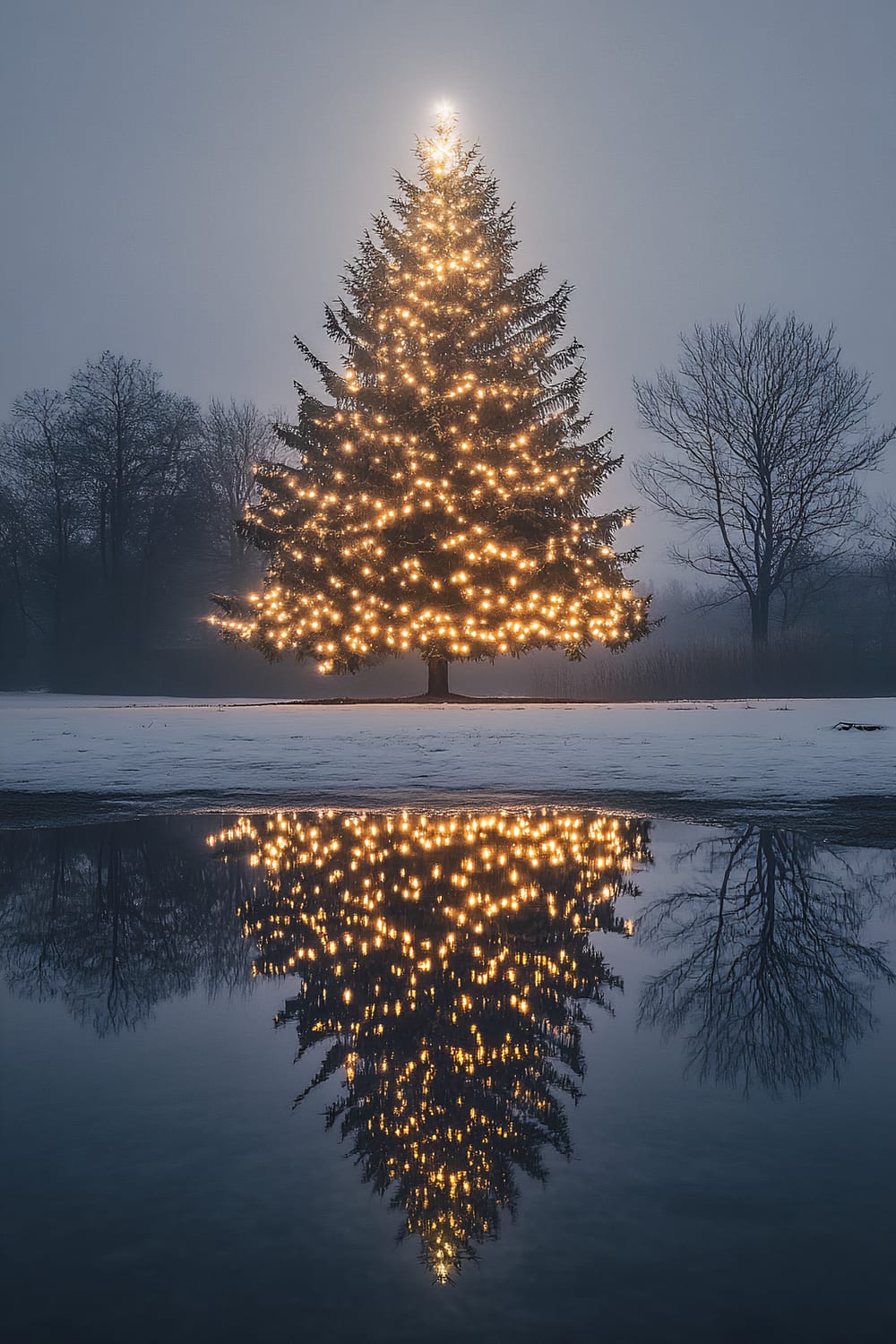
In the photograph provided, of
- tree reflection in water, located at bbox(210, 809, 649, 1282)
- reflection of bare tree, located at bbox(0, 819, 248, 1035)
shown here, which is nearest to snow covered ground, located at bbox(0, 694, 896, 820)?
reflection of bare tree, located at bbox(0, 819, 248, 1035)

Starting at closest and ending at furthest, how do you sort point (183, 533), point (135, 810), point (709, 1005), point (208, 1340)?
point (208, 1340) → point (709, 1005) → point (135, 810) → point (183, 533)

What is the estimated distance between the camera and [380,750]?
12141mm

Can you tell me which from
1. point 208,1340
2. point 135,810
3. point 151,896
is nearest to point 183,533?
point 135,810

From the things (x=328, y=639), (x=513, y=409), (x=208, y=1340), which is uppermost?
(x=513, y=409)

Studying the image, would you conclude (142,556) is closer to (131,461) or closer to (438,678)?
(131,461)

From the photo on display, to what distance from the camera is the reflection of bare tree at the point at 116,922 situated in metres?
3.83

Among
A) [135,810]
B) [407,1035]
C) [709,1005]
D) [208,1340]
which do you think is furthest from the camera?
[135,810]

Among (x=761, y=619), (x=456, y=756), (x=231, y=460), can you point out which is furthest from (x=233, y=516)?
(x=456, y=756)

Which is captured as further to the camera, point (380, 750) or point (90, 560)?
point (90, 560)

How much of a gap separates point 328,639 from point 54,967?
20.8 metres

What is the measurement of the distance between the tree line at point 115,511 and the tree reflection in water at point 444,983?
137 feet

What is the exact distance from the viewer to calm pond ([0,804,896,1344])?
1.88 m

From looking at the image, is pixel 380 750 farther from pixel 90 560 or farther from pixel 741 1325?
pixel 90 560

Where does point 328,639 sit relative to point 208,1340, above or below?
above
